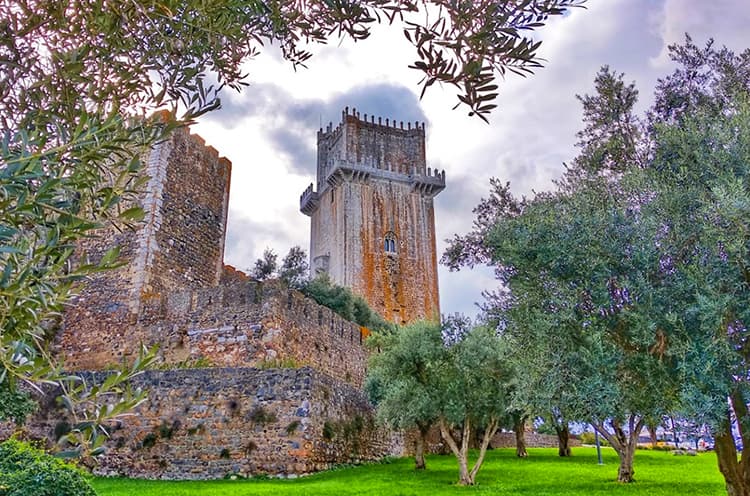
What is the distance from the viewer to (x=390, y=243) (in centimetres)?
4431

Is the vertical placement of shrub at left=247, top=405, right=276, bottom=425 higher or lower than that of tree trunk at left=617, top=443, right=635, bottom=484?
higher

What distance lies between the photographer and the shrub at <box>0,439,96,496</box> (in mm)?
6191

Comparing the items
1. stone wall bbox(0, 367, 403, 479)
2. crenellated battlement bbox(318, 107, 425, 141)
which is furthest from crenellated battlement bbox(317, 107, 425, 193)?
stone wall bbox(0, 367, 403, 479)

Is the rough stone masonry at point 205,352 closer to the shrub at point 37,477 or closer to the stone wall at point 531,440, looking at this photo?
the shrub at point 37,477

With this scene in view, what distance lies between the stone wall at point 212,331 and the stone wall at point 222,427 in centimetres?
182

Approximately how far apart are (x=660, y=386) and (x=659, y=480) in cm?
907

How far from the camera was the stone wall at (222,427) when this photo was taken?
1278 centimetres

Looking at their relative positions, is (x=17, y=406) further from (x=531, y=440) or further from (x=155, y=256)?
(x=531, y=440)

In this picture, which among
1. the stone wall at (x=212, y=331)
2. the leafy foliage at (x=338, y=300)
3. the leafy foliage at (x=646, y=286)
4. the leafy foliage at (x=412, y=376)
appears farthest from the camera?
the leafy foliage at (x=338, y=300)

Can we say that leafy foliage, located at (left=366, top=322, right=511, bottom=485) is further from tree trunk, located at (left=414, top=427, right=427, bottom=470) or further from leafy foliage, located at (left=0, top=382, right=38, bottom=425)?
leafy foliage, located at (left=0, top=382, right=38, bottom=425)

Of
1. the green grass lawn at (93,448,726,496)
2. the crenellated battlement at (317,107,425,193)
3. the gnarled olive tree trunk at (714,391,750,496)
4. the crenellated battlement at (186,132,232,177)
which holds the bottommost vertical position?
the green grass lawn at (93,448,726,496)

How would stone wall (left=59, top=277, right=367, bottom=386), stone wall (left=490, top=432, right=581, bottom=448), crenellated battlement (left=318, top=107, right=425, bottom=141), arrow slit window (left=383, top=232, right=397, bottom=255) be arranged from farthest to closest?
crenellated battlement (left=318, top=107, right=425, bottom=141), arrow slit window (left=383, top=232, right=397, bottom=255), stone wall (left=490, top=432, right=581, bottom=448), stone wall (left=59, top=277, right=367, bottom=386)

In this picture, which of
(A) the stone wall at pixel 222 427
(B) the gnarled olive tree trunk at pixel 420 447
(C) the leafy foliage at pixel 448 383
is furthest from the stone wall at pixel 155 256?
(B) the gnarled olive tree trunk at pixel 420 447

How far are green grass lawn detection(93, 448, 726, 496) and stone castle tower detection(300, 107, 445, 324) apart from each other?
2392 centimetres
